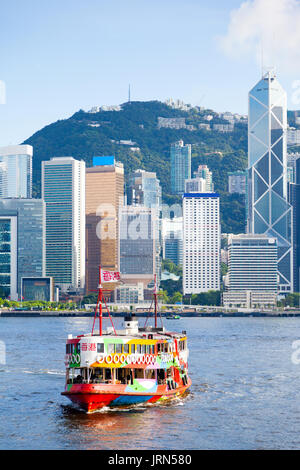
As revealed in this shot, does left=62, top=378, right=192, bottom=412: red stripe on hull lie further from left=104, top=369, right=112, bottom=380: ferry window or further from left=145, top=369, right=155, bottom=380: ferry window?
left=145, top=369, right=155, bottom=380: ferry window

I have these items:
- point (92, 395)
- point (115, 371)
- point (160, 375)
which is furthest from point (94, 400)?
point (160, 375)

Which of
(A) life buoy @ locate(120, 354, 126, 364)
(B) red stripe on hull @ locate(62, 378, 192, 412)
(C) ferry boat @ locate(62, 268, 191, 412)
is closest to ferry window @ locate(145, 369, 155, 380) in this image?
(C) ferry boat @ locate(62, 268, 191, 412)

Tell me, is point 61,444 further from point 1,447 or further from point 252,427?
point 252,427

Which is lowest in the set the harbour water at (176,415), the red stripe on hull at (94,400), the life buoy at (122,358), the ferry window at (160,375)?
the harbour water at (176,415)

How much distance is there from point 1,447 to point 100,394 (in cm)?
998

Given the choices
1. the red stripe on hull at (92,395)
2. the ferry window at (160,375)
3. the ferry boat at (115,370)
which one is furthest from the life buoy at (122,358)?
the ferry window at (160,375)

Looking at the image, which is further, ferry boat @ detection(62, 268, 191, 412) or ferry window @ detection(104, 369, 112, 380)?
ferry window @ detection(104, 369, 112, 380)

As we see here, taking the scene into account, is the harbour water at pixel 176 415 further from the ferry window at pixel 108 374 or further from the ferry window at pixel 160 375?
the ferry window at pixel 108 374

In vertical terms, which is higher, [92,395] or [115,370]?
[115,370]

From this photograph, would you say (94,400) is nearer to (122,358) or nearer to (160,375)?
(122,358)

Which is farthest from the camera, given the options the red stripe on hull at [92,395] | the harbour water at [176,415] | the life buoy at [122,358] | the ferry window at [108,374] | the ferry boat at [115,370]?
the life buoy at [122,358]

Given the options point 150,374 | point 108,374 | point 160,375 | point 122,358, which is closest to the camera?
point 108,374

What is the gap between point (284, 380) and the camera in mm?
78188

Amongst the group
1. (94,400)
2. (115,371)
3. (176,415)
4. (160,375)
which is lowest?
(176,415)
